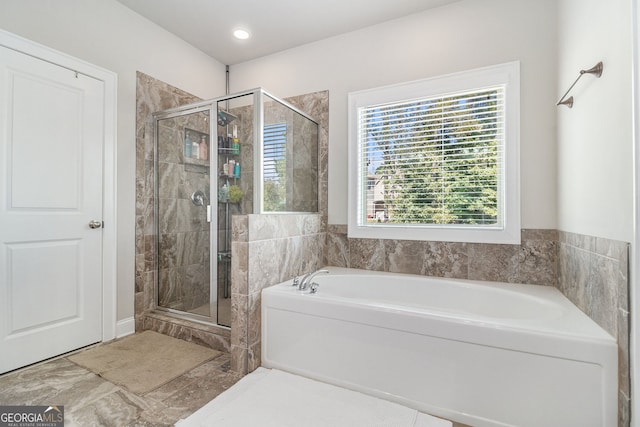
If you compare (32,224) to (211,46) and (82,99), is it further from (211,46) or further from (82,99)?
(211,46)

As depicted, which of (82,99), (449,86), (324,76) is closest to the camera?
(82,99)

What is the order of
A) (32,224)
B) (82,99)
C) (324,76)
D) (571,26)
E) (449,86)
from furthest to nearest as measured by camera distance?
(324,76), (449,86), (82,99), (32,224), (571,26)

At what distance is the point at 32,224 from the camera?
1957 mm

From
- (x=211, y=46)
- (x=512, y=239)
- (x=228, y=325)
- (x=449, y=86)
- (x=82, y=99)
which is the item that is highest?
(x=211, y=46)

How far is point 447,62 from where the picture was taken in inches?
95.7

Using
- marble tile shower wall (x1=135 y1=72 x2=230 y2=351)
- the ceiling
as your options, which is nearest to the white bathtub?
marble tile shower wall (x1=135 y1=72 x2=230 y2=351)

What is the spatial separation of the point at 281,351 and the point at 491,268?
1.66 m

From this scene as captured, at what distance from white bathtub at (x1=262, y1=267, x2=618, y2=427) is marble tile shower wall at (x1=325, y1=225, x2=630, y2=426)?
0.24 ft

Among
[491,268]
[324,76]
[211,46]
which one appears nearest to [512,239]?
[491,268]

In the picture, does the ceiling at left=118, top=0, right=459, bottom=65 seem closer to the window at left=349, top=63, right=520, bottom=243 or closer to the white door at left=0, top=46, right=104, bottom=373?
the window at left=349, top=63, right=520, bottom=243

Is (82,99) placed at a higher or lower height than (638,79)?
higher

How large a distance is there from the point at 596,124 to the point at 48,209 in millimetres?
3264

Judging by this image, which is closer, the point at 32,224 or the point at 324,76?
the point at 32,224

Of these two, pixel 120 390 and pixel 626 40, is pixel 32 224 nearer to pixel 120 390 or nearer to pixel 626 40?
pixel 120 390
